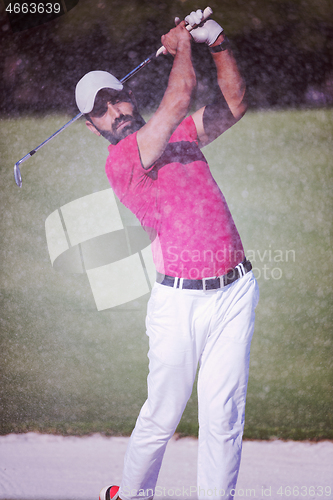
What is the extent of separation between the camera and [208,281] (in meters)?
1.22

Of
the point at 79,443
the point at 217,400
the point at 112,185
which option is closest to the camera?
the point at 217,400

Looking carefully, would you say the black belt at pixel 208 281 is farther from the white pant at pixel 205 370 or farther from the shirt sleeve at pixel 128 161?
the shirt sleeve at pixel 128 161

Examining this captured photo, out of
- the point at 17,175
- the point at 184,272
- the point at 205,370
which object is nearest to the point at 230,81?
the point at 184,272

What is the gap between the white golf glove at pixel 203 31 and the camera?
4.16 ft

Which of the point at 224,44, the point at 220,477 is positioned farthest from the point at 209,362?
the point at 224,44

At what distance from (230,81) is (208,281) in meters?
0.73

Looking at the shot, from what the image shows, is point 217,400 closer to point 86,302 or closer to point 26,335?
Result: point 86,302

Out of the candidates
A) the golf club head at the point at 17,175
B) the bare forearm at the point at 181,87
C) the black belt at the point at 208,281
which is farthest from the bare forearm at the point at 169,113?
the golf club head at the point at 17,175

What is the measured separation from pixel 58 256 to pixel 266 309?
0.81 meters

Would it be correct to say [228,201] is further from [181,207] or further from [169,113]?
[169,113]

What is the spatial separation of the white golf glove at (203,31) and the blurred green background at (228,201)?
5.4 inches

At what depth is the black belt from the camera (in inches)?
47.9

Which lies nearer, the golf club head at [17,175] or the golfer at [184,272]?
the golfer at [184,272]

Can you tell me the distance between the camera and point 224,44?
132 centimetres
